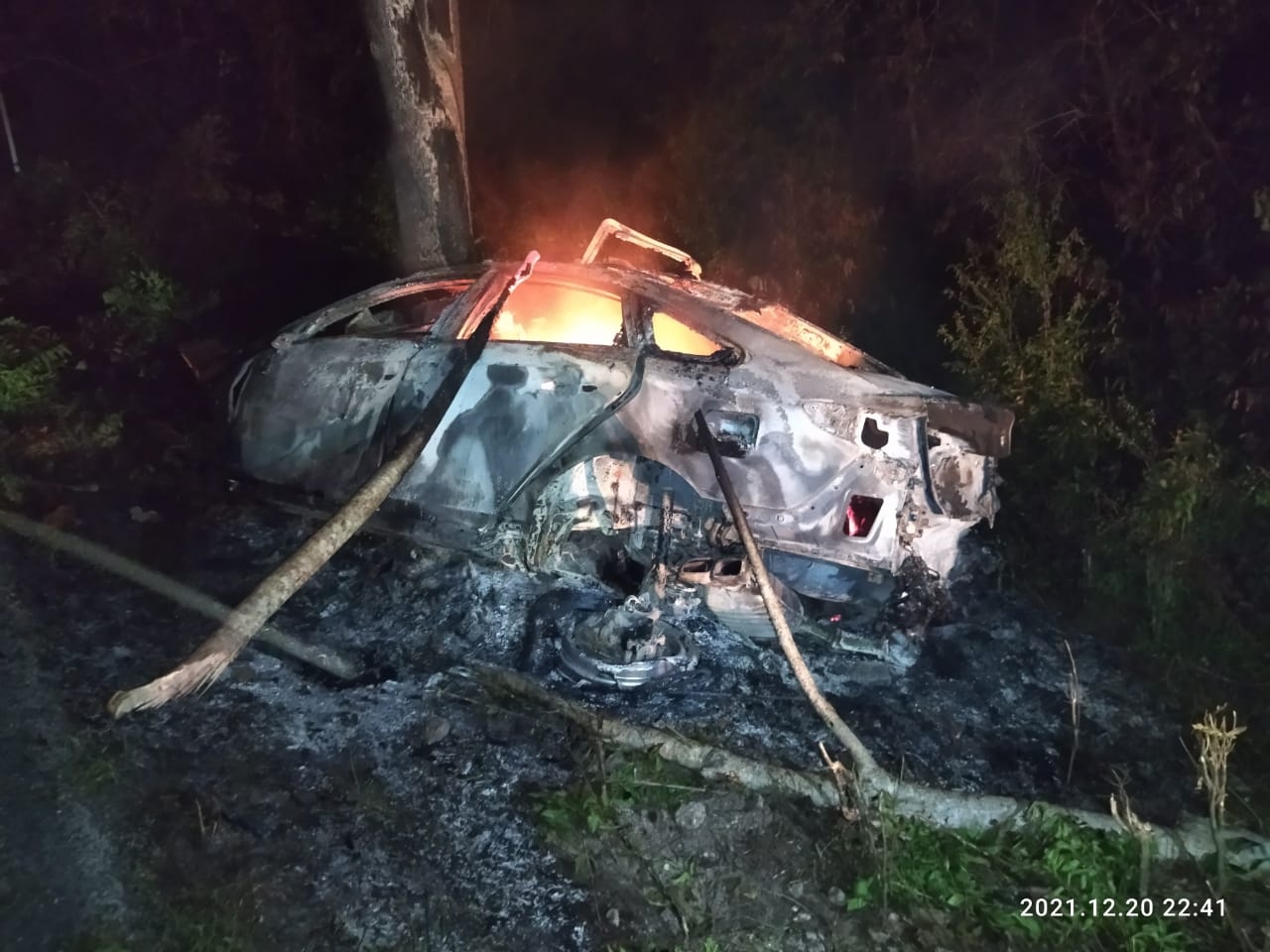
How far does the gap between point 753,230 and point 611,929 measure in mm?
5528

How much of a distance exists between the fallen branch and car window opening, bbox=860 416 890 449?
7.81ft

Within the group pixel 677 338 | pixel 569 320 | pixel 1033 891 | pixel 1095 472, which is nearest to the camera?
pixel 1033 891

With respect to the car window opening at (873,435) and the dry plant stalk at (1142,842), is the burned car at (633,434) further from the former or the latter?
the dry plant stalk at (1142,842)

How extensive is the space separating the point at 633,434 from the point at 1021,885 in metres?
2.27

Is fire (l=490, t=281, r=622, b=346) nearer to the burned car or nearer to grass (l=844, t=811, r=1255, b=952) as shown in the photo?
the burned car

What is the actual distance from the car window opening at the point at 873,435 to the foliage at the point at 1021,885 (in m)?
1.49

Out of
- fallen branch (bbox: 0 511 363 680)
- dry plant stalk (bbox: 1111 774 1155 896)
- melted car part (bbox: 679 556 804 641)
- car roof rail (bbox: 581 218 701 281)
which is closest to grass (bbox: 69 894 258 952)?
fallen branch (bbox: 0 511 363 680)

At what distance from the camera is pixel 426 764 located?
341 cm

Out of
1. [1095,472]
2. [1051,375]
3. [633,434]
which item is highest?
[1051,375]

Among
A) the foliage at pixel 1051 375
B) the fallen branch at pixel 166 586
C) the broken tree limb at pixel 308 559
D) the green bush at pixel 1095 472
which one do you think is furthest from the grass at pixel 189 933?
the foliage at pixel 1051 375

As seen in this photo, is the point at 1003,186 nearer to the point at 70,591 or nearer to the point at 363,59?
the point at 70,591

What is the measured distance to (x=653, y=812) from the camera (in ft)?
10.6

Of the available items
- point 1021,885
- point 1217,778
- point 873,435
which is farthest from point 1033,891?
point 873,435

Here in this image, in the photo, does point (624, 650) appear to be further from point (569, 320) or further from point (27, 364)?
point (27, 364)
